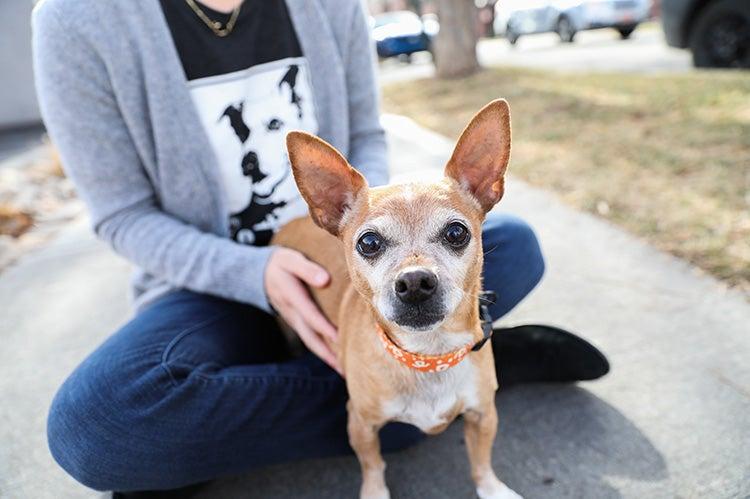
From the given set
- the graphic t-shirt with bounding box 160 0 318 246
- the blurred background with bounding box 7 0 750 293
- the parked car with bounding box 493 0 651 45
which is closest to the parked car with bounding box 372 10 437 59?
the parked car with bounding box 493 0 651 45

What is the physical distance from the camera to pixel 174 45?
6.14 feet

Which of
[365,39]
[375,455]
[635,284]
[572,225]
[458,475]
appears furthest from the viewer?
[572,225]

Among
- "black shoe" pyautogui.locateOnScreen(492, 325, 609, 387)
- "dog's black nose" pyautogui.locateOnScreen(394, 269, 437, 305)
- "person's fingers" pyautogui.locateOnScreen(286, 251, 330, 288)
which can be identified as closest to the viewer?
"dog's black nose" pyautogui.locateOnScreen(394, 269, 437, 305)

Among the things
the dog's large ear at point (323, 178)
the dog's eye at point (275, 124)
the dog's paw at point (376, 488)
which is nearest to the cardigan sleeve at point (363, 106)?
the dog's eye at point (275, 124)

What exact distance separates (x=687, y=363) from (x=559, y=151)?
104 inches

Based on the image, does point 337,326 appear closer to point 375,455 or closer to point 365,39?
point 375,455

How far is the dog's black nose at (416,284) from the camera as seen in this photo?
1.28 meters

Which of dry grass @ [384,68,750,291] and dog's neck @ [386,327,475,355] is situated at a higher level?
dog's neck @ [386,327,475,355]

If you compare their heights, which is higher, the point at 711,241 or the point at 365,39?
the point at 365,39

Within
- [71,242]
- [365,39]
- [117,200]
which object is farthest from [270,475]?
[71,242]

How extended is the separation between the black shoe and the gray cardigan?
0.85 meters

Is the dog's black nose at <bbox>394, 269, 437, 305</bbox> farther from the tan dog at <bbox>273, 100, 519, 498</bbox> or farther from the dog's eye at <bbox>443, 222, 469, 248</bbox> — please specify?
the dog's eye at <bbox>443, 222, 469, 248</bbox>

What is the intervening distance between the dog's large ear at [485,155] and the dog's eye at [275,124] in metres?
0.75

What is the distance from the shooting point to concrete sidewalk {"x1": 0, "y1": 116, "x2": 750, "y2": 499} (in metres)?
1.70
